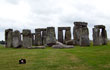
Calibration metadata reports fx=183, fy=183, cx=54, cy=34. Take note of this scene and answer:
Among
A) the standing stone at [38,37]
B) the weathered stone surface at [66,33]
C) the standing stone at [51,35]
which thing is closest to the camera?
the standing stone at [51,35]

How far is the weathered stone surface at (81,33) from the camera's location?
32000 mm

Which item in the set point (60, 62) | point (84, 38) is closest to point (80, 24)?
point (84, 38)

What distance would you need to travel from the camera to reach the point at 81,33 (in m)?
32.3

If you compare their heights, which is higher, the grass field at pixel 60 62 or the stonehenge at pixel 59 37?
the stonehenge at pixel 59 37

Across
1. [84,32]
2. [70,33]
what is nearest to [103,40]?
[84,32]

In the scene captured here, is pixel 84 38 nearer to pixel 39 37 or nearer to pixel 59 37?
pixel 59 37

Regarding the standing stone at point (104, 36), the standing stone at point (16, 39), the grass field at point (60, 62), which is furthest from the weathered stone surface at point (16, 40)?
the standing stone at point (104, 36)

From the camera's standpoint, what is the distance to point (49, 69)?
36.8ft

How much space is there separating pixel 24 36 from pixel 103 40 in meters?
14.4

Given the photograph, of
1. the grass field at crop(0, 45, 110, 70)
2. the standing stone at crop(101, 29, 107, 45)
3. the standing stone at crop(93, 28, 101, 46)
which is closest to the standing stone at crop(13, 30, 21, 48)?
the standing stone at crop(93, 28, 101, 46)

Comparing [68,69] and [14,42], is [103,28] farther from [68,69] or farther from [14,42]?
[68,69]

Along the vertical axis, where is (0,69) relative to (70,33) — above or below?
below

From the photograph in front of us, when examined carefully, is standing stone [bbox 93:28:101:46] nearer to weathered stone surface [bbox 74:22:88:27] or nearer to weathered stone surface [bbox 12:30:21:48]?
weathered stone surface [bbox 74:22:88:27]

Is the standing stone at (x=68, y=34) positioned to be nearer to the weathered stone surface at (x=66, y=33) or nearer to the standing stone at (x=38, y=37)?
the weathered stone surface at (x=66, y=33)
